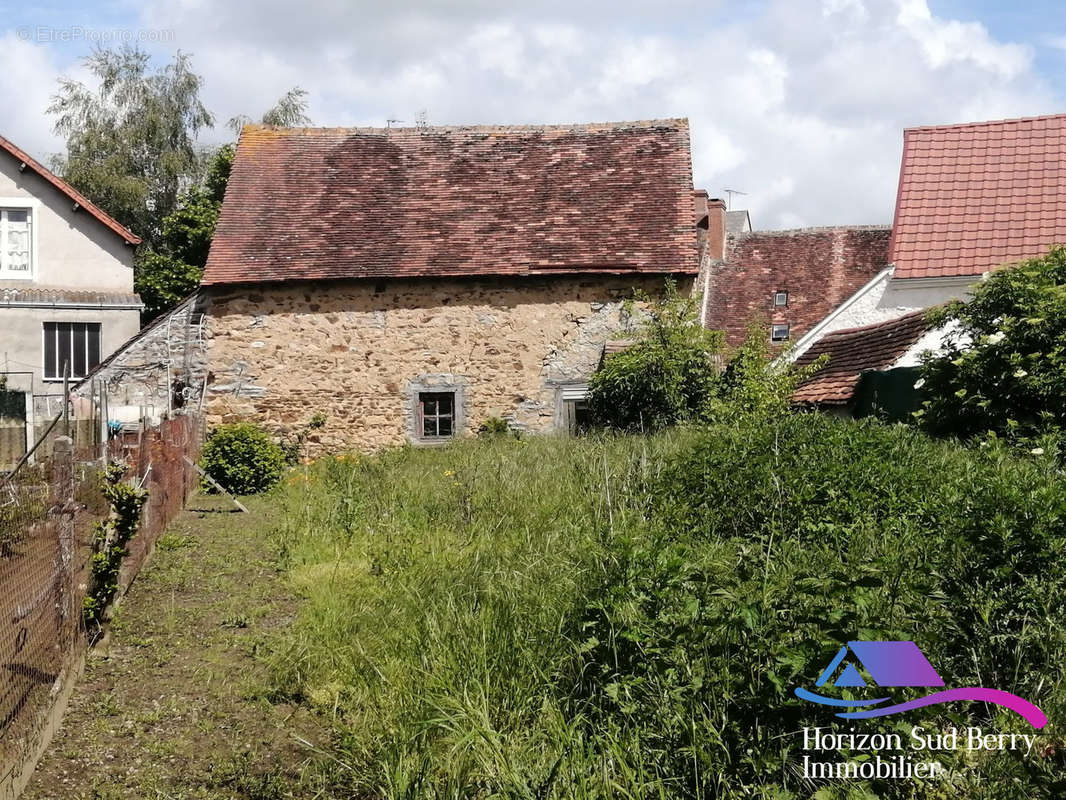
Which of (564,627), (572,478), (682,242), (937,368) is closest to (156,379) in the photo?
(682,242)

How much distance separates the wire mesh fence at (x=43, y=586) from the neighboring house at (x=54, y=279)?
1496 centimetres

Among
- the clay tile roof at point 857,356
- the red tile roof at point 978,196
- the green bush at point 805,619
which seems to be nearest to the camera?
the green bush at point 805,619

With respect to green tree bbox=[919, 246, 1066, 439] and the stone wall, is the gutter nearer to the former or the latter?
the stone wall

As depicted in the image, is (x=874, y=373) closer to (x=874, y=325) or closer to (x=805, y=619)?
(x=874, y=325)

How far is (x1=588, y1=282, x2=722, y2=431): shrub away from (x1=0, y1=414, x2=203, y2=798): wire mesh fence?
8.24 meters

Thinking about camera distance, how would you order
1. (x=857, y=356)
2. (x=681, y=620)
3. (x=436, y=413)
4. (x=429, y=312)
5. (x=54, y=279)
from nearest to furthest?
(x=681, y=620) < (x=857, y=356) < (x=429, y=312) < (x=436, y=413) < (x=54, y=279)

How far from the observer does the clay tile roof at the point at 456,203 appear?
59.4 feet

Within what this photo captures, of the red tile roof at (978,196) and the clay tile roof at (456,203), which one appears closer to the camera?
the red tile roof at (978,196)

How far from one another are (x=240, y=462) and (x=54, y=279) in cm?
1056

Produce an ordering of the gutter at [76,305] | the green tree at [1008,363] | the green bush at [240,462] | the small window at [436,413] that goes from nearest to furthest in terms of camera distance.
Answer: the green tree at [1008,363] → the green bush at [240,462] → the small window at [436,413] → the gutter at [76,305]

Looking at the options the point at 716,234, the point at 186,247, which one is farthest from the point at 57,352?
the point at 716,234

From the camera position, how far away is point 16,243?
891 inches

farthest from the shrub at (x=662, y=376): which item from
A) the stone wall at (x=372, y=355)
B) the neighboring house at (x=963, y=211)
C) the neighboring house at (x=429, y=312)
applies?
the neighboring house at (x=963, y=211)

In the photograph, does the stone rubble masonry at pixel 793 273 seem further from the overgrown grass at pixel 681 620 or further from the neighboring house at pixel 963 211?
the overgrown grass at pixel 681 620
